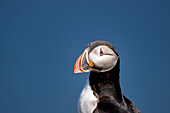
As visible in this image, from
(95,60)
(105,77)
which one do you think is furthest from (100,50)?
(105,77)

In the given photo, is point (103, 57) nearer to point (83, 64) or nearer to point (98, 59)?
point (98, 59)

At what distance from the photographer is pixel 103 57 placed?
218 centimetres

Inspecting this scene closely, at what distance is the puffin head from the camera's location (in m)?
2.19

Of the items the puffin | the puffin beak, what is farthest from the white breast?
the puffin beak

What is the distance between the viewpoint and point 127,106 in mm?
2395

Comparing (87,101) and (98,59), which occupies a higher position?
(98,59)

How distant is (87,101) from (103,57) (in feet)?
1.40

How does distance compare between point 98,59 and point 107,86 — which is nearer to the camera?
point 98,59

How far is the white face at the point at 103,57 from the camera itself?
86.1 inches

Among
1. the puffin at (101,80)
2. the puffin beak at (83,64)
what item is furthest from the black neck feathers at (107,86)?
the puffin beak at (83,64)

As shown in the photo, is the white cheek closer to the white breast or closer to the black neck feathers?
the black neck feathers

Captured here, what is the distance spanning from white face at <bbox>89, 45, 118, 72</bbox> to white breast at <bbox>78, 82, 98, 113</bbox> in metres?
0.27

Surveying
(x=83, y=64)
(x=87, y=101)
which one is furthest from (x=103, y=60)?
(x=87, y=101)

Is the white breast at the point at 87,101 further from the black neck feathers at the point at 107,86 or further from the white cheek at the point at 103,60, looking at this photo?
the white cheek at the point at 103,60
